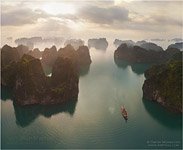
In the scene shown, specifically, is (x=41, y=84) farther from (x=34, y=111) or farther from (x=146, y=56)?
(x=146, y=56)

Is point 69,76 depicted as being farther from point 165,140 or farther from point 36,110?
point 165,140

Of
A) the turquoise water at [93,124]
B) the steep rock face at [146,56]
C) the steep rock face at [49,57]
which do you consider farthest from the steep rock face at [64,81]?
the steep rock face at [146,56]

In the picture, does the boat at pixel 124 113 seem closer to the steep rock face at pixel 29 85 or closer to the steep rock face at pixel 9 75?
the steep rock face at pixel 29 85

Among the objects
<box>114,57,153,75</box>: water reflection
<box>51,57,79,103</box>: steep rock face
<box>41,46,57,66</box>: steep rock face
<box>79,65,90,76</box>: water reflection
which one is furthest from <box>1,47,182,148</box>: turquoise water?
<box>41,46,57,66</box>: steep rock face

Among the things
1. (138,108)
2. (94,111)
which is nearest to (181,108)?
(138,108)

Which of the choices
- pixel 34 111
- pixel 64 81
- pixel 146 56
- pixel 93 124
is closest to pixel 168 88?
pixel 93 124

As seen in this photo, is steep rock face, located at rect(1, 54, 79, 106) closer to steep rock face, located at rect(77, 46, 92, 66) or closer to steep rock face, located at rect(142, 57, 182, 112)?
steep rock face, located at rect(142, 57, 182, 112)
